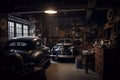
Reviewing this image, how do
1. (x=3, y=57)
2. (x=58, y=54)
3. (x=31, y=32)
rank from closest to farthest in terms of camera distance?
(x=3, y=57), (x=58, y=54), (x=31, y=32)

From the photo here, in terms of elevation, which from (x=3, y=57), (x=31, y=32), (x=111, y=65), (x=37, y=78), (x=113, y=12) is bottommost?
(x=37, y=78)

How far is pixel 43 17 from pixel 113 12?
718cm

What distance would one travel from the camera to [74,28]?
1253 cm

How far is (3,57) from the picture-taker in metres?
4.13

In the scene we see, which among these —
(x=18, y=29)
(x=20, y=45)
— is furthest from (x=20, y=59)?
(x=18, y=29)

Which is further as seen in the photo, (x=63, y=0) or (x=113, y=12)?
(x=113, y=12)

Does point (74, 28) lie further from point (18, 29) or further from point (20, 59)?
point (20, 59)

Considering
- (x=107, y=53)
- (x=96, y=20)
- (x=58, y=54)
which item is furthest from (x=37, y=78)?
(x=96, y=20)

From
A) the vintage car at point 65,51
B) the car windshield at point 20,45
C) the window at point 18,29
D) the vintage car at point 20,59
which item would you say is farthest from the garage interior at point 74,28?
the vintage car at point 20,59

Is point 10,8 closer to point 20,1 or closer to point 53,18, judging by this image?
point 20,1

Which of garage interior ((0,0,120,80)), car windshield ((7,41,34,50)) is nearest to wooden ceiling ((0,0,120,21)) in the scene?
garage interior ((0,0,120,80))

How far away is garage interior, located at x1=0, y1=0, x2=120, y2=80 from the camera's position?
204 inches

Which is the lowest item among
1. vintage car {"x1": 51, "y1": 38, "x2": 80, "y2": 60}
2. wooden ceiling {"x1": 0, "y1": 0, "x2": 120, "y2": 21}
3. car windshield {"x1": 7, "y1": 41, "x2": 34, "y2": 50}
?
vintage car {"x1": 51, "y1": 38, "x2": 80, "y2": 60}

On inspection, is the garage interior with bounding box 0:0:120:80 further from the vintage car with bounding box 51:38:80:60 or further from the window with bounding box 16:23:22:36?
the vintage car with bounding box 51:38:80:60
